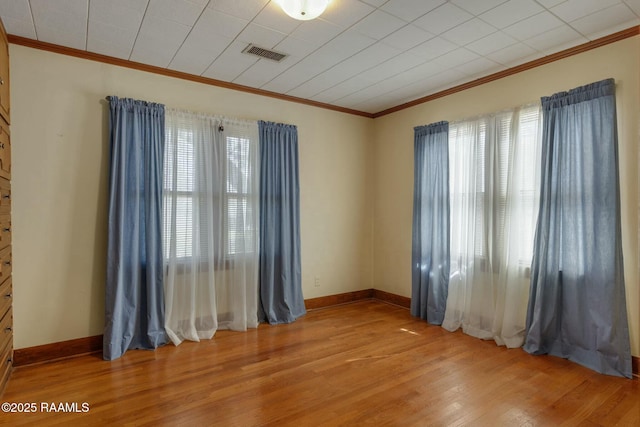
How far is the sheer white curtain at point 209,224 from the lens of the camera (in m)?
3.56

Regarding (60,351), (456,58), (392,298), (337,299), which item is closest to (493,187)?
(456,58)

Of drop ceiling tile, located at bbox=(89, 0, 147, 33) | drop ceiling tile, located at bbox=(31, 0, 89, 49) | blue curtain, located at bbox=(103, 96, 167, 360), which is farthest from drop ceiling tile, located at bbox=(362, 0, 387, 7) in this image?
blue curtain, located at bbox=(103, 96, 167, 360)

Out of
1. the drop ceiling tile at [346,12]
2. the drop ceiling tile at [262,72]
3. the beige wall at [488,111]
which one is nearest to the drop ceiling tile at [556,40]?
the beige wall at [488,111]

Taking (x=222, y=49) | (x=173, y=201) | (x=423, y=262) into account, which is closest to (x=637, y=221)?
(x=423, y=262)

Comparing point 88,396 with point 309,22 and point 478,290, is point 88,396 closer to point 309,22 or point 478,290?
point 309,22

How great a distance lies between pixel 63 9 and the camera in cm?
247

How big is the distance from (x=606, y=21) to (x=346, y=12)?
2000 millimetres

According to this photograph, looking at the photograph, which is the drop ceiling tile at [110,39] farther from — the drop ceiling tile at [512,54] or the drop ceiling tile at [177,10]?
the drop ceiling tile at [512,54]

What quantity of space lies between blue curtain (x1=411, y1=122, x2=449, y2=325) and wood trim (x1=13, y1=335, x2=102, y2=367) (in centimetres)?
352

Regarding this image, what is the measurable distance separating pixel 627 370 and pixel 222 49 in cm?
430

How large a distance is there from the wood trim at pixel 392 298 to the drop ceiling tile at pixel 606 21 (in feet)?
11.2

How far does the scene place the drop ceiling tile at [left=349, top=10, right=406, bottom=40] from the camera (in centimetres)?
257

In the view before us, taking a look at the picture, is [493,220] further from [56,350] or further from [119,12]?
[56,350]

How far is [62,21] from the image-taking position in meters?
2.63
